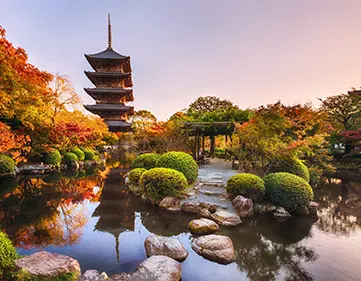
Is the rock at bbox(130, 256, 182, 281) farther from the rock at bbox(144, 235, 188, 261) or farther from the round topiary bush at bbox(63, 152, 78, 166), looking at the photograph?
the round topiary bush at bbox(63, 152, 78, 166)

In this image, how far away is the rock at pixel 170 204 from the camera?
222 inches

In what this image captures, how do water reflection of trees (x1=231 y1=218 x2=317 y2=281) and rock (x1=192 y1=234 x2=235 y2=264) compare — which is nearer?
water reflection of trees (x1=231 y1=218 x2=317 y2=281)

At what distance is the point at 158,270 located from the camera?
9.55 feet

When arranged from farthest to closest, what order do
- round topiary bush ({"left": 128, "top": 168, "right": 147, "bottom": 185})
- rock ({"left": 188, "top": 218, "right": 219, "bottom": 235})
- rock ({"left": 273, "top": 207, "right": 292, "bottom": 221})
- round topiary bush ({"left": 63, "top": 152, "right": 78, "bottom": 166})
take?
round topiary bush ({"left": 63, "top": 152, "right": 78, "bottom": 166}) → round topiary bush ({"left": 128, "top": 168, "right": 147, "bottom": 185}) → rock ({"left": 273, "top": 207, "right": 292, "bottom": 221}) → rock ({"left": 188, "top": 218, "right": 219, "bottom": 235})

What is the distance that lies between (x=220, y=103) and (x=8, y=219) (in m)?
25.8

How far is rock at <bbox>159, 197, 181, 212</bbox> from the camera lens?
565 cm

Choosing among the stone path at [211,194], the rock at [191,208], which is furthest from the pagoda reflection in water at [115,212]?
the stone path at [211,194]

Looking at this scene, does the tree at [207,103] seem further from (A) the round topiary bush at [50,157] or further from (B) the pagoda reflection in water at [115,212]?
(B) the pagoda reflection in water at [115,212]

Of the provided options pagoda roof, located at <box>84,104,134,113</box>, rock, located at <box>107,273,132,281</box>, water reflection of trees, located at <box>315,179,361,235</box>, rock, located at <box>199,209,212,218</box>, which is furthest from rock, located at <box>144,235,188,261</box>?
pagoda roof, located at <box>84,104,134,113</box>

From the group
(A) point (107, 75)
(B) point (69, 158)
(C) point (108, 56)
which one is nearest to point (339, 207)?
(B) point (69, 158)

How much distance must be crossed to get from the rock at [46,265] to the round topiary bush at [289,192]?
4843mm

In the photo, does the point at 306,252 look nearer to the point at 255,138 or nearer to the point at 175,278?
the point at 175,278

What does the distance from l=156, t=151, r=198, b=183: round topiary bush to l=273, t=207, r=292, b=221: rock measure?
2.75 m

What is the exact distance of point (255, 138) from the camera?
7.55 metres
